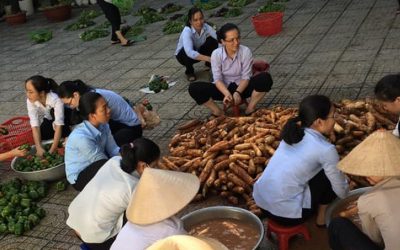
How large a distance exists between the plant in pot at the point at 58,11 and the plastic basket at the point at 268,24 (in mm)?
7329

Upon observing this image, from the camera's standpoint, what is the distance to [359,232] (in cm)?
268

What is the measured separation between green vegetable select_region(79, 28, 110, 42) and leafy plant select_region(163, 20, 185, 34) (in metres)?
1.66

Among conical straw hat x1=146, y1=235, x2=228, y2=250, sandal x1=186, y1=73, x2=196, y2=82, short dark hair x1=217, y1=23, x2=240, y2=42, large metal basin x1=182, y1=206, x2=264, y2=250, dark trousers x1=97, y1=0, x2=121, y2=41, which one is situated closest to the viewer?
conical straw hat x1=146, y1=235, x2=228, y2=250

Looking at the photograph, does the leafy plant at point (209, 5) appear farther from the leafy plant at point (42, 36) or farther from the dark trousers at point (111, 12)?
the leafy plant at point (42, 36)

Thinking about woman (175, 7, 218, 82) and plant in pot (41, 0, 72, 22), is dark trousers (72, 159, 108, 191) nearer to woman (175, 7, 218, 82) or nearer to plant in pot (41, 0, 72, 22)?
woman (175, 7, 218, 82)

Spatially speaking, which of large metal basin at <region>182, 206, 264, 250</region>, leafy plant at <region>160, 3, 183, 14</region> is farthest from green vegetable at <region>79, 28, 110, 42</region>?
large metal basin at <region>182, 206, 264, 250</region>

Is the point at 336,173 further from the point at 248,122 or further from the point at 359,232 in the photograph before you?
the point at 248,122

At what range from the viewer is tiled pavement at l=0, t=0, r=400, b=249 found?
5574 millimetres

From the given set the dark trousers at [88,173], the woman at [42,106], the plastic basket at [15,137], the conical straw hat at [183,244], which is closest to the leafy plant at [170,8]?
the plastic basket at [15,137]

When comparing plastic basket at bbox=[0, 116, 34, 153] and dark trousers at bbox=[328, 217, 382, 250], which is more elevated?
dark trousers at bbox=[328, 217, 382, 250]

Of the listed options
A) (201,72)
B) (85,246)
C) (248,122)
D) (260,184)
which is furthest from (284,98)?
(85,246)

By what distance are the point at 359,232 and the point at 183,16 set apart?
895 cm

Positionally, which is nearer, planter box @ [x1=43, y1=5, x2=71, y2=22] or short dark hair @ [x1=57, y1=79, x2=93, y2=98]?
short dark hair @ [x1=57, y1=79, x2=93, y2=98]

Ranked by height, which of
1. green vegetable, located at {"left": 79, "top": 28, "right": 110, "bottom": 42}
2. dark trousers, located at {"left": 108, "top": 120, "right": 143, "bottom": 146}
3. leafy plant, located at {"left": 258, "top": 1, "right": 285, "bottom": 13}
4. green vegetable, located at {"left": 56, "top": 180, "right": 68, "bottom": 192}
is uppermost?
leafy plant, located at {"left": 258, "top": 1, "right": 285, "bottom": 13}
